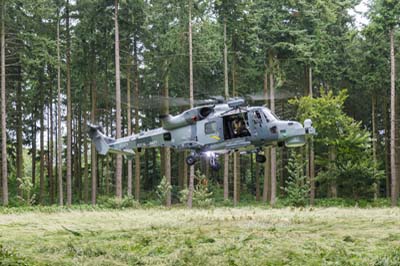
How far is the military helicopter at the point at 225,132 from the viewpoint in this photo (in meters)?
15.3

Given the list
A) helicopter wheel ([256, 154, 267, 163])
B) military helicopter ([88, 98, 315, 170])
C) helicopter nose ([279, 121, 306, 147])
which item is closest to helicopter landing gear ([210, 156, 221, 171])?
military helicopter ([88, 98, 315, 170])

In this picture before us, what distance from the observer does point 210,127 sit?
16.0m

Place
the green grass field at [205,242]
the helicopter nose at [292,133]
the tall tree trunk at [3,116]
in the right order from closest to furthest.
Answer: the green grass field at [205,242] → the helicopter nose at [292,133] → the tall tree trunk at [3,116]

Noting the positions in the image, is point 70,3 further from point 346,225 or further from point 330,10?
point 346,225

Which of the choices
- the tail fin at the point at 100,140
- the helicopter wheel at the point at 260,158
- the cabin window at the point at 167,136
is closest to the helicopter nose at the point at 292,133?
the helicopter wheel at the point at 260,158

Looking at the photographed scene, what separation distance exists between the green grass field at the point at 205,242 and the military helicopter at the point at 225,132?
2.20 m

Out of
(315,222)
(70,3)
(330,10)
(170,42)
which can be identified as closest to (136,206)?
(170,42)

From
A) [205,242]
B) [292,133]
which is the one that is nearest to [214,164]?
[292,133]

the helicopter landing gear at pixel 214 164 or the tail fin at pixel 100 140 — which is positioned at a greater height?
the tail fin at pixel 100 140

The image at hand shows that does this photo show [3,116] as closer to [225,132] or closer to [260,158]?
[225,132]

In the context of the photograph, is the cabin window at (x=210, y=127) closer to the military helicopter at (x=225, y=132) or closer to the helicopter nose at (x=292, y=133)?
the military helicopter at (x=225, y=132)

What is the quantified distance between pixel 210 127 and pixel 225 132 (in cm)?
53

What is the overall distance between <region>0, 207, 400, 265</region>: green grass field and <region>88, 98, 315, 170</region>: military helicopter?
7.22ft

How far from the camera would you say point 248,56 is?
30750 mm
